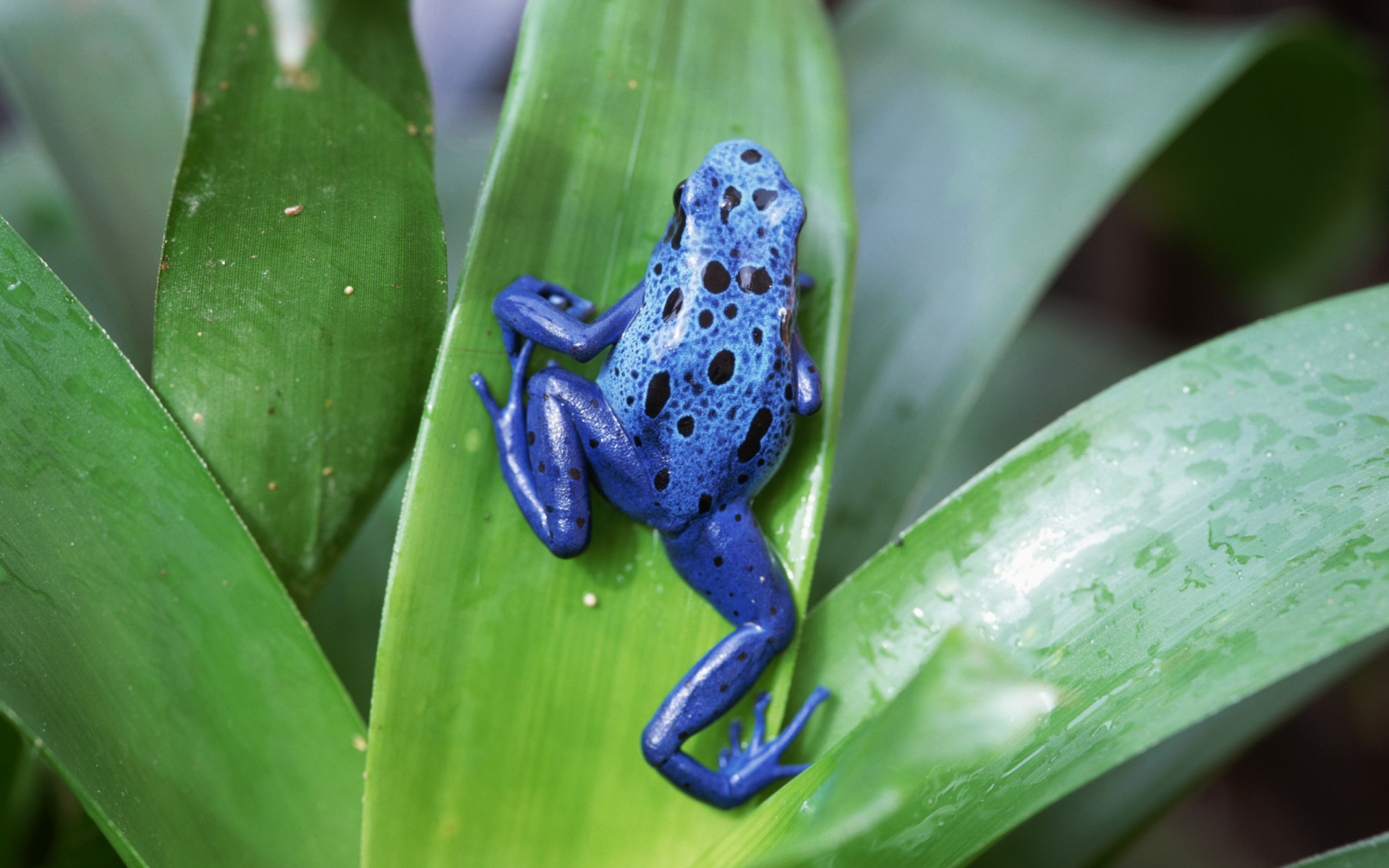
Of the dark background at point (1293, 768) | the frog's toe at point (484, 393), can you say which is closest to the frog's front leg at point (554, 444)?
the frog's toe at point (484, 393)

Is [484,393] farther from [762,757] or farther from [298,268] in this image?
[762,757]

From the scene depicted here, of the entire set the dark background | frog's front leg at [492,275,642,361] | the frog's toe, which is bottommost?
the dark background

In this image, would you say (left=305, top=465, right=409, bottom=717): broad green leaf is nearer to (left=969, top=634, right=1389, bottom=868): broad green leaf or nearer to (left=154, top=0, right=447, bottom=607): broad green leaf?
(left=154, top=0, right=447, bottom=607): broad green leaf

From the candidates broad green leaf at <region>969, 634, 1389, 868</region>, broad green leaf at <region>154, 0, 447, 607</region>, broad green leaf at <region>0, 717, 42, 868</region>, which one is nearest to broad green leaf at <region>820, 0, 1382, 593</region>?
broad green leaf at <region>969, 634, 1389, 868</region>

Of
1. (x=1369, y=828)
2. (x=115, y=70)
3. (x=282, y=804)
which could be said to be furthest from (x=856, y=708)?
(x=1369, y=828)

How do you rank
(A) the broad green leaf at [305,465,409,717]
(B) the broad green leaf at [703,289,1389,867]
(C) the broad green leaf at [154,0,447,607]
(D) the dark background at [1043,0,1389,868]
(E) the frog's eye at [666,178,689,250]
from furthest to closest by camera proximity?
(D) the dark background at [1043,0,1389,868], (A) the broad green leaf at [305,465,409,717], (E) the frog's eye at [666,178,689,250], (C) the broad green leaf at [154,0,447,607], (B) the broad green leaf at [703,289,1389,867]

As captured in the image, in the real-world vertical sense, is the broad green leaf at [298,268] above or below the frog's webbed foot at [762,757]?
above

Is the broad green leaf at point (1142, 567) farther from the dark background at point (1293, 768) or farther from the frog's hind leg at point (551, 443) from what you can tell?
the dark background at point (1293, 768)

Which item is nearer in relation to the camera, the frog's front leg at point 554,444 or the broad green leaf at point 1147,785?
the frog's front leg at point 554,444
